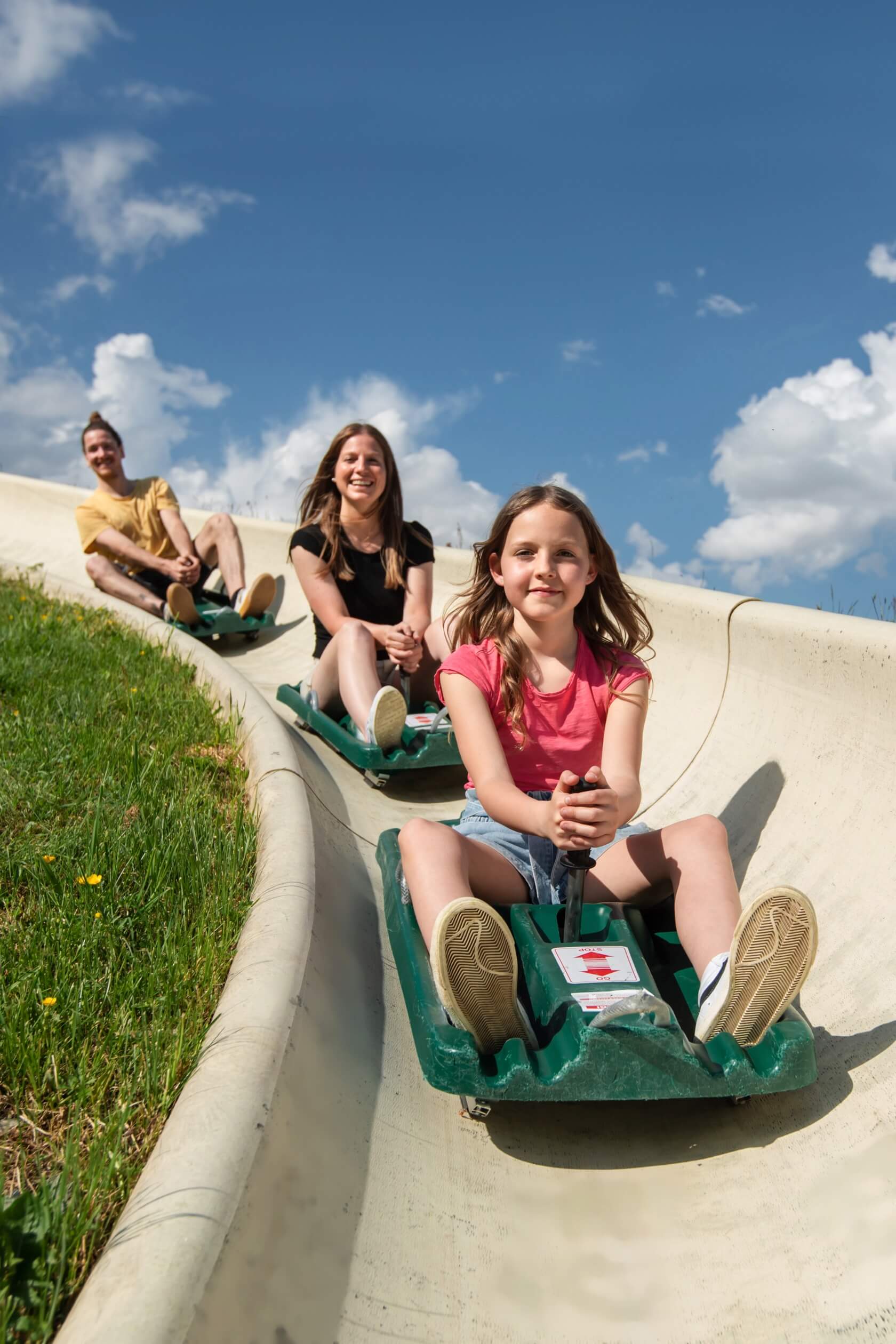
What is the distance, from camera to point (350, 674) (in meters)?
3.98

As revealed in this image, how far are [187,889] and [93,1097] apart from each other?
71 cm

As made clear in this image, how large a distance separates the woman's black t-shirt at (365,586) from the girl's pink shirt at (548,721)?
2.12m

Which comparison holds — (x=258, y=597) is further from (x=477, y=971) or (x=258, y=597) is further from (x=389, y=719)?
(x=477, y=971)

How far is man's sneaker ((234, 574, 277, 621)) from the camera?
640cm

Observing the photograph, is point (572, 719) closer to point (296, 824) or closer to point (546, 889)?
point (546, 889)

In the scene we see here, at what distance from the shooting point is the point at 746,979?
181 cm

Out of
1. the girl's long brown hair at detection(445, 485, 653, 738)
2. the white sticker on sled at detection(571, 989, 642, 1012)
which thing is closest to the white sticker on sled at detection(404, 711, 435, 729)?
the girl's long brown hair at detection(445, 485, 653, 738)

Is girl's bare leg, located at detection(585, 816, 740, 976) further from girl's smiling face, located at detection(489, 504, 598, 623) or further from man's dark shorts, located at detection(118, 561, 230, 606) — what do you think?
man's dark shorts, located at detection(118, 561, 230, 606)

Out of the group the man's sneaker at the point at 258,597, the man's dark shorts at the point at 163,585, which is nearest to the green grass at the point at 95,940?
the man's sneaker at the point at 258,597

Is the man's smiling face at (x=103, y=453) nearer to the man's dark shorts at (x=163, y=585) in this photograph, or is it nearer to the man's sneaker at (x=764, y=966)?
the man's dark shorts at (x=163, y=585)

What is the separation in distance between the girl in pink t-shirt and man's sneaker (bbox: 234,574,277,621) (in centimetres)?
350

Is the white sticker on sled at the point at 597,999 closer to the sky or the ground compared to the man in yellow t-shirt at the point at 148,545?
closer to the ground

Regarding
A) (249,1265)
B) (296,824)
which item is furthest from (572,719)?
(249,1265)

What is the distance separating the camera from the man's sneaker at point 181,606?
6.12 metres
